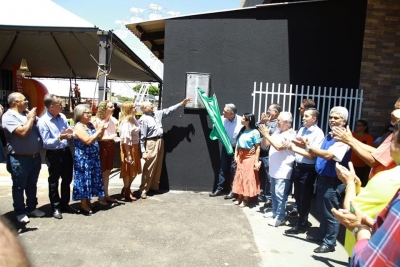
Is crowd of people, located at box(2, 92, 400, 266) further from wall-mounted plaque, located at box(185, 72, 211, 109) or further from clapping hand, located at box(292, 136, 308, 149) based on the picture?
wall-mounted plaque, located at box(185, 72, 211, 109)

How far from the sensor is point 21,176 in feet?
14.9

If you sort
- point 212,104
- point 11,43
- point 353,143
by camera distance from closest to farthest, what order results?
point 353,143 → point 212,104 → point 11,43

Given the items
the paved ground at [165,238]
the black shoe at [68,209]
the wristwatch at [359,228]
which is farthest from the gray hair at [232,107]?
the wristwatch at [359,228]

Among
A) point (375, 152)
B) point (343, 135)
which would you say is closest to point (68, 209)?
point (343, 135)

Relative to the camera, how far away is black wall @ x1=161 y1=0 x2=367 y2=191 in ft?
21.3

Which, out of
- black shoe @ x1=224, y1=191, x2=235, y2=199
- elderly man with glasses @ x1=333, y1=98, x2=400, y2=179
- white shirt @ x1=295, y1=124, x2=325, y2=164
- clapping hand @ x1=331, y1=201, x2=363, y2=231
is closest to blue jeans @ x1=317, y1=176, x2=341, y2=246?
white shirt @ x1=295, y1=124, x2=325, y2=164

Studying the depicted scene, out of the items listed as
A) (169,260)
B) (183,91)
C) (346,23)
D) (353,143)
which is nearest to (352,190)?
(353,143)

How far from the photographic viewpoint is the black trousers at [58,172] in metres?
4.85

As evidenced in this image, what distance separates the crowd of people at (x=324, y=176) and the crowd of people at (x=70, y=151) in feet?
5.43

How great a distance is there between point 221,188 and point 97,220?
2489 millimetres

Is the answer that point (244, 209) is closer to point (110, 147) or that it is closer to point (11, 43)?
point (110, 147)

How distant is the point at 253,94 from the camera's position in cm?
642

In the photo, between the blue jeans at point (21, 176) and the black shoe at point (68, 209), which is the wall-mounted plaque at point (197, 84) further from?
the blue jeans at point (21, 176)

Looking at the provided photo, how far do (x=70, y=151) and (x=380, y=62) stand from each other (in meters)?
5.83
